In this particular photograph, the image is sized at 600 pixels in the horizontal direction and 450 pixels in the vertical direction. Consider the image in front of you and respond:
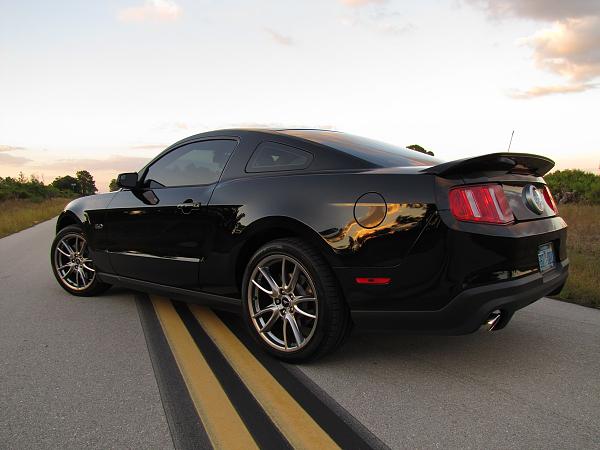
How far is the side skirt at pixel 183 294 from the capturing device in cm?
360

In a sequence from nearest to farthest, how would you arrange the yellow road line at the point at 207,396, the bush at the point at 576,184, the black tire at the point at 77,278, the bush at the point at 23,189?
the yellow road line at the point at 207,396 → the black tire at the point at 77,278 → the bush at the point at 576,184 → the bush at the point at 23,189

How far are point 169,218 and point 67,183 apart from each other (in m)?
134

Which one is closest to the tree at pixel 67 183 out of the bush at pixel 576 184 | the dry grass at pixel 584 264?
the bush at pixel 576 184

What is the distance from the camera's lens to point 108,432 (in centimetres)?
234

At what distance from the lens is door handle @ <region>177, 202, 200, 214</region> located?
12.3 ft

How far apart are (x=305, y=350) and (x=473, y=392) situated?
3.31 feet

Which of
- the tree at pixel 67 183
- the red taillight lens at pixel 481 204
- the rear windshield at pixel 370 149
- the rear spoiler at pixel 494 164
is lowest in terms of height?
the tree at pixel 67 183

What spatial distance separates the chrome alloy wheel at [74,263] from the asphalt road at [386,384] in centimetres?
78

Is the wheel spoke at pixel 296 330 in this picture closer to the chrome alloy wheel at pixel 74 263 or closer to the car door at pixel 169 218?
the car door at pixel 169 218

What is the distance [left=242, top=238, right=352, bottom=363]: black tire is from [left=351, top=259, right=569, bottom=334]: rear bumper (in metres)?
0.13

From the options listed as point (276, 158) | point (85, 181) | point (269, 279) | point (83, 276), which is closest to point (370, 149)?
point (276, 158)

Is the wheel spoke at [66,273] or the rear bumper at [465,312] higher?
the rear bumper at [465,312]

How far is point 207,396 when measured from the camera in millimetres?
2707

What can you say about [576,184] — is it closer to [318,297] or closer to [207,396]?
[318,297]
